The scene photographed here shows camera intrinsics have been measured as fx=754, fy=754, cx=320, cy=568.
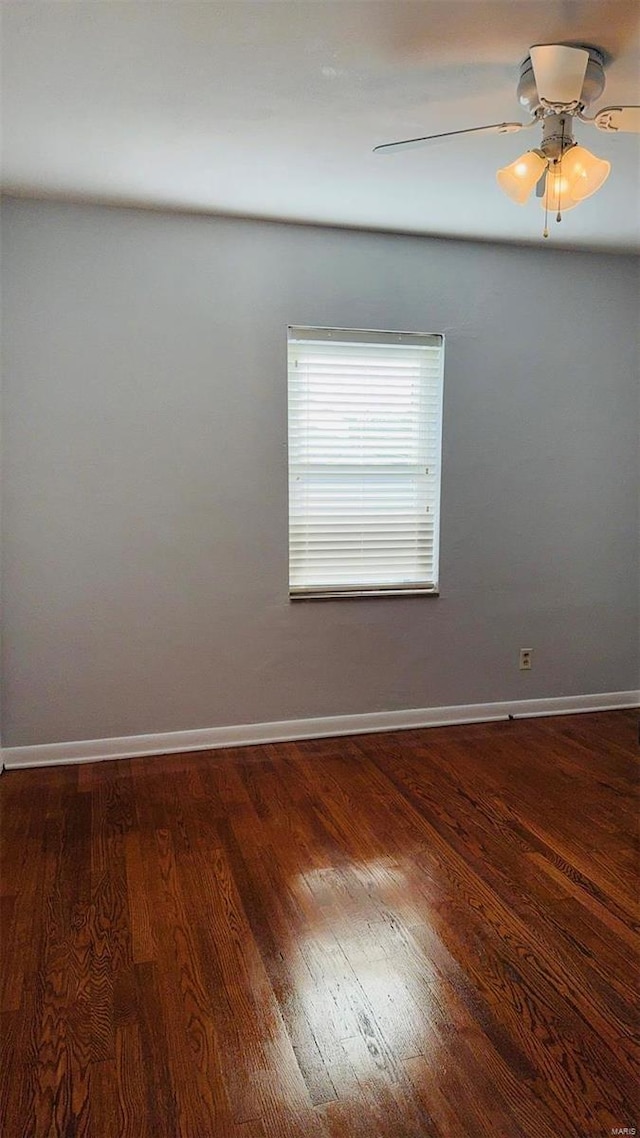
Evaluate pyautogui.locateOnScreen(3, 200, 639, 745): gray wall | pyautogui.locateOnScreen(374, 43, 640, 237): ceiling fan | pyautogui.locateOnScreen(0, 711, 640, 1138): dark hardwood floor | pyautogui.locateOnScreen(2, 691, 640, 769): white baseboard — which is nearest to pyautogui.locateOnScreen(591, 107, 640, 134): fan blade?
pyautogui.locateOnScreen(374, 43, 640, 237): ceiling fan

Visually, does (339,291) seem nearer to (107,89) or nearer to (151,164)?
(151,164)

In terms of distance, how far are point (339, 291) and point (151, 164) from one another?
115cm

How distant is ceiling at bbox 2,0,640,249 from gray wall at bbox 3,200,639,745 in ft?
1.12

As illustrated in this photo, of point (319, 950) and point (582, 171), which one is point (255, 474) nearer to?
point (582, 171)

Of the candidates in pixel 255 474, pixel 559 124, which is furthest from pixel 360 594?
pixel 559 124

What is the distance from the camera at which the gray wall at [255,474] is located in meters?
3.42

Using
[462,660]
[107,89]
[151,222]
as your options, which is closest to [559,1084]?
[462,660]

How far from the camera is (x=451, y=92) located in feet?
7.54

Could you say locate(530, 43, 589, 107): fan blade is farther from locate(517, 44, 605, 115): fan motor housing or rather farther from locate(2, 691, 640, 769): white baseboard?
locate(2, 691, 640, 769): white baseboard

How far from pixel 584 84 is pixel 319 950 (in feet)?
8.48

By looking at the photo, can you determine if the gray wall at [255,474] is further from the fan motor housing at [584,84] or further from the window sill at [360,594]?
the fan motor housing at [584,84]

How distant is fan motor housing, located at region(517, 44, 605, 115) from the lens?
2086 mm

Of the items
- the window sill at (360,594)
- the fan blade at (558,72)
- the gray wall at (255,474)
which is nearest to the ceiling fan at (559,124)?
the fan blade at (558,72)

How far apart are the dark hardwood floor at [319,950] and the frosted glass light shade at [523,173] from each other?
2209mm
